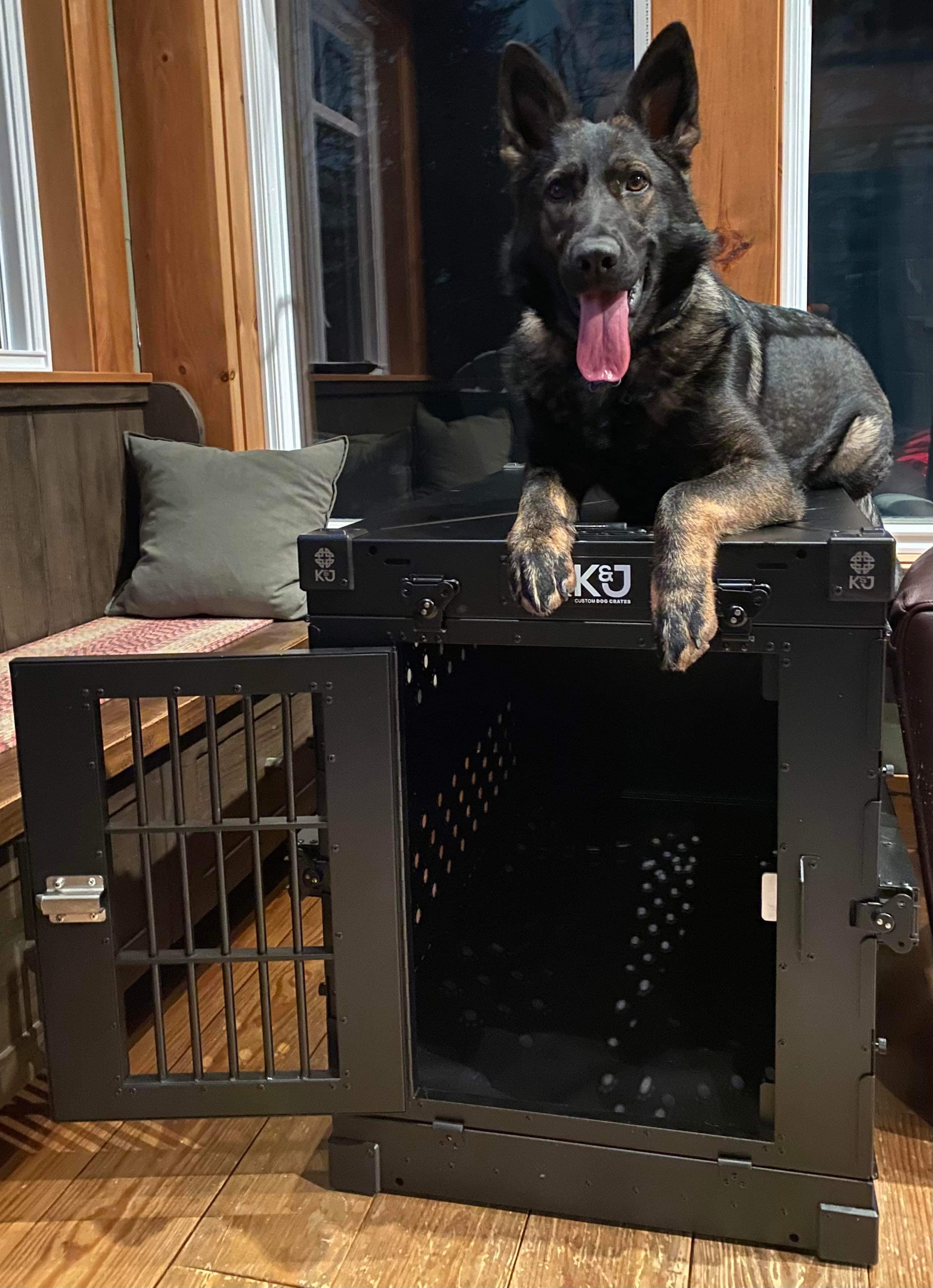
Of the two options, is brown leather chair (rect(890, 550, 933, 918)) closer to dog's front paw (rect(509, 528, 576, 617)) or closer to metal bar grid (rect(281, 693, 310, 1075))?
dog's front paw (rect(509, 528, 576, 617))

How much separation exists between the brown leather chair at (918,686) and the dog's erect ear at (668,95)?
0.72m

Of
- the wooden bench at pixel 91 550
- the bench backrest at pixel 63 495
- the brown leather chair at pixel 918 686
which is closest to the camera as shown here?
the brown leather chair at pixel 918 686

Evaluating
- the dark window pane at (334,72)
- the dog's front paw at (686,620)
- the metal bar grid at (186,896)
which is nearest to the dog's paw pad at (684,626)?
the dog's front paw at (686,620)

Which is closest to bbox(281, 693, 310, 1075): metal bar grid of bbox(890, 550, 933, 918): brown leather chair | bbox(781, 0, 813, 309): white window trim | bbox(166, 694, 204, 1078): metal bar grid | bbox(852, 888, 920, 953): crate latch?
bbox(166, 694, 204, 1078): metal bar grid

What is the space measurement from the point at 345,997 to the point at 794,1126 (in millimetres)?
584

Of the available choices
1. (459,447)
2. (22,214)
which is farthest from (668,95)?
(22,214)

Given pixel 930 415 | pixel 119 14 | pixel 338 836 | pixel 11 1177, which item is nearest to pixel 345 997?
pixel 338 836

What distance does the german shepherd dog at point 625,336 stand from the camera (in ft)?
4.51

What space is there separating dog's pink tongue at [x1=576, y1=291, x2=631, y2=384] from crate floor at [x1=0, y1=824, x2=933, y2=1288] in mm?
1146

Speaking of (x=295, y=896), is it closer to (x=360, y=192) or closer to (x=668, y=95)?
(x=668, y=95)

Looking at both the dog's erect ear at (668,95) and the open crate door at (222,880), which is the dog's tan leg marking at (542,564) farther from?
the dog's erect ear at (668,95)

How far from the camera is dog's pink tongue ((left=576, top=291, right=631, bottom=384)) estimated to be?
4.61 feet

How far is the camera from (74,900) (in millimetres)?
1324

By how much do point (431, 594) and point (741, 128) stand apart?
5.76 ft
